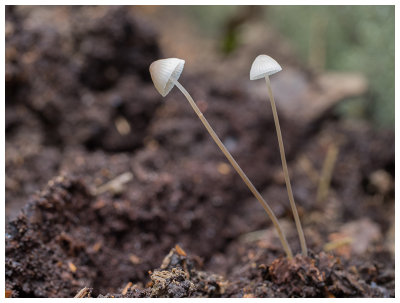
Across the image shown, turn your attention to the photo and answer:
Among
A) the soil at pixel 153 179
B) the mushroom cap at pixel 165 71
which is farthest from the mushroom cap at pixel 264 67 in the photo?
the soil at pixel 153 179

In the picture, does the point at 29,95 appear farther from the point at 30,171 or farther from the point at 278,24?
the point at 278,24

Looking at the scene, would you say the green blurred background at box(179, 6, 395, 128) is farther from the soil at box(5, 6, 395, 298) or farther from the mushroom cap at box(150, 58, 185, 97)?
the mushroom cap at box(150, 58, 185, 97)

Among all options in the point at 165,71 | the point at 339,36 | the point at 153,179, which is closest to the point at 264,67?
the point at 165,71

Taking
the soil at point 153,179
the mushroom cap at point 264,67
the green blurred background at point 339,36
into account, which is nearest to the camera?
the mushroom cap at point 264,67

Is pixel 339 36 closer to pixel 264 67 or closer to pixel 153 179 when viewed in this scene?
pixel 153 179

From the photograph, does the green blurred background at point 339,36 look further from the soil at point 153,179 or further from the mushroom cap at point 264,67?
the mushroom cap at point 264,67
